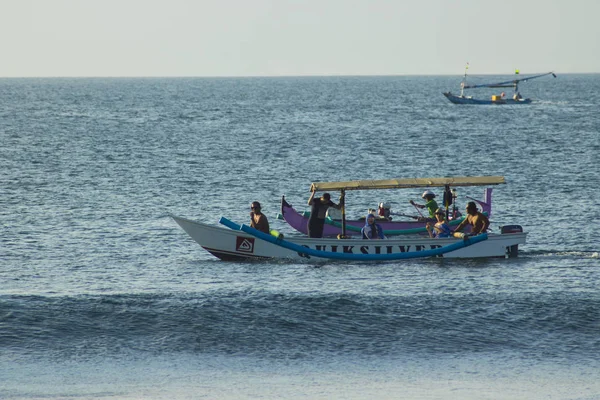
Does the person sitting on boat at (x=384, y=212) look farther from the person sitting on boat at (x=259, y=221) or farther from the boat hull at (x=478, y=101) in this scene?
the boat hull at (x=478, y=101)

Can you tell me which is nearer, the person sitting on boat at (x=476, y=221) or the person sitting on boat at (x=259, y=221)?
the person sitting on boat at (x=259, y=221)

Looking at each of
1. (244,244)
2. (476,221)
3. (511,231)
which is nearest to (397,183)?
(476,221)

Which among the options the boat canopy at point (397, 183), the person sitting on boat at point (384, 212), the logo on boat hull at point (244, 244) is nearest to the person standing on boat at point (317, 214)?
the boat canopy at point (397, 183)

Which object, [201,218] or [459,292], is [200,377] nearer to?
[459,292]

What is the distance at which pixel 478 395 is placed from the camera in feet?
53.9

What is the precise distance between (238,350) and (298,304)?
12.2 feet

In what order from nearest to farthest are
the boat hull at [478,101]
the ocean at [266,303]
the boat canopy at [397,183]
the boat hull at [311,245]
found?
the ocean at [266,303]
the boat hull at [311,245]
the boat canopy at [397,183]
the boat hull at [478,101]

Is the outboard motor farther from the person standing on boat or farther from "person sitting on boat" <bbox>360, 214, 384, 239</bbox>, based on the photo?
the person standing on boat

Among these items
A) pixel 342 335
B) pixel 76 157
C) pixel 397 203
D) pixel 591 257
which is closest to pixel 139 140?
pixel 76 157

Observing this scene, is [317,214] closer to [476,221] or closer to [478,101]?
[476,221]

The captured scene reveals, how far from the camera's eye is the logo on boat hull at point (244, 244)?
1121 inches

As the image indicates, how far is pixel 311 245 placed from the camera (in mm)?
28359

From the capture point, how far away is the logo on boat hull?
28.5m

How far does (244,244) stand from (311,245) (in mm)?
1902
